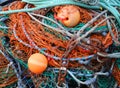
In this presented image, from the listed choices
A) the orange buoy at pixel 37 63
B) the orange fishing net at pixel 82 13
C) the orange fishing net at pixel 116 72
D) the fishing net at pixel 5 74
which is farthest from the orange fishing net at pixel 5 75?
the orange fishing net at pixel 116 72

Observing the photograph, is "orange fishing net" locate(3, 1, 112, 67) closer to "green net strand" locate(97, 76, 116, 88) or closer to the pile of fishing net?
the pile of fishing net

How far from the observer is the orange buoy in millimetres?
1716

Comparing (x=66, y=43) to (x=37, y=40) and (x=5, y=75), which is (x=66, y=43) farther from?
(x=5, y=75)

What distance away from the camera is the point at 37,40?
1769mm

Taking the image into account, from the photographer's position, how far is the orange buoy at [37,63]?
1.72 meters

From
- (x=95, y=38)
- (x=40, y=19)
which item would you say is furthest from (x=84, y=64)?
(x=40, y=19)

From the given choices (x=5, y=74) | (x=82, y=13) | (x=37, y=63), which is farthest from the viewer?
(x=5, y=74)

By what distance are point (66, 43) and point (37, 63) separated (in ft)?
0.75

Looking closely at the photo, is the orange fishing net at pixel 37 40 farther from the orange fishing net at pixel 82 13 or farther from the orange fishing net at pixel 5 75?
the orange fishing net at pixel 5 75

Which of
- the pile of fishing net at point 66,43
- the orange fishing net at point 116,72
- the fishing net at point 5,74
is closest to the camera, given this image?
the pile of fishing net at point 66,43

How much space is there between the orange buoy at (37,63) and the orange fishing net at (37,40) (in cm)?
5

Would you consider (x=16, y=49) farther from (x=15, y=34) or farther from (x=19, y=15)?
(x=19, y=15)

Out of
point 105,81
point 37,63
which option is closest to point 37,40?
point 37,63

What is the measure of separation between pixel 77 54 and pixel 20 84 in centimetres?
53
